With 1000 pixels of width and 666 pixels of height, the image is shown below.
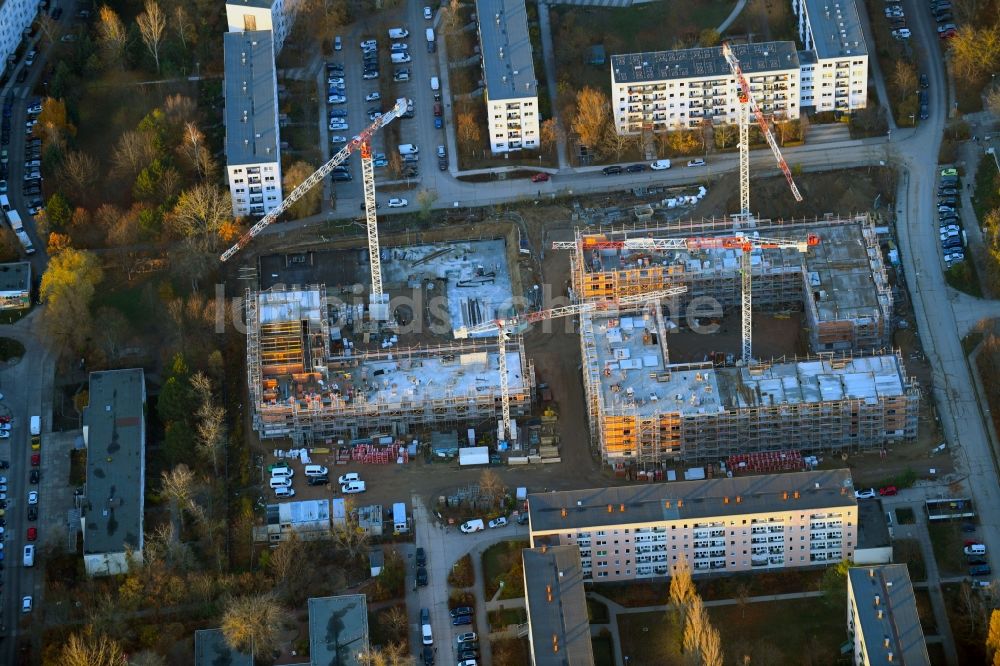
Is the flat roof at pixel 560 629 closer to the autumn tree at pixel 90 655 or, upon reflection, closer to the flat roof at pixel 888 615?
the flat roof at pixel 888 615

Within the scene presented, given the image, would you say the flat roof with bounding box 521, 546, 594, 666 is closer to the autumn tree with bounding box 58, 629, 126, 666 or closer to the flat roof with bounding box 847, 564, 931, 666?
the flat roof with bounding box 847, 564, 931, 666

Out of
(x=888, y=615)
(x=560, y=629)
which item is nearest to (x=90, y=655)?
(x=560, y=629)

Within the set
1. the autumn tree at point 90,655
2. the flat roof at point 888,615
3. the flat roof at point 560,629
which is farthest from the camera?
the autumn tree at point 90,655

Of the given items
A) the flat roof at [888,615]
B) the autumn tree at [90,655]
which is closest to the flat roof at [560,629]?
the flat roof at [888,615]

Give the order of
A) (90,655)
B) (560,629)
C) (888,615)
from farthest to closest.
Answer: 1. (90,655)
2. (560,629)
3. (888,615)

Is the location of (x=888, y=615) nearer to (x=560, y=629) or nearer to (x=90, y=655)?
(x=560, y=629)

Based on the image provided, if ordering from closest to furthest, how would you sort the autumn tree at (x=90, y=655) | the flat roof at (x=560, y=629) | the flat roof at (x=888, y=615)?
the flat roof at (x=888, y=615), the flat roof at (x=560, y=629), the autumn tree at (x=90, y=655)

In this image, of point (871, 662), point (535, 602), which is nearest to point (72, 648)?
point (535, 602)

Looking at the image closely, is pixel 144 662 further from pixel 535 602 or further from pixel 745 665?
pixel 745 665
